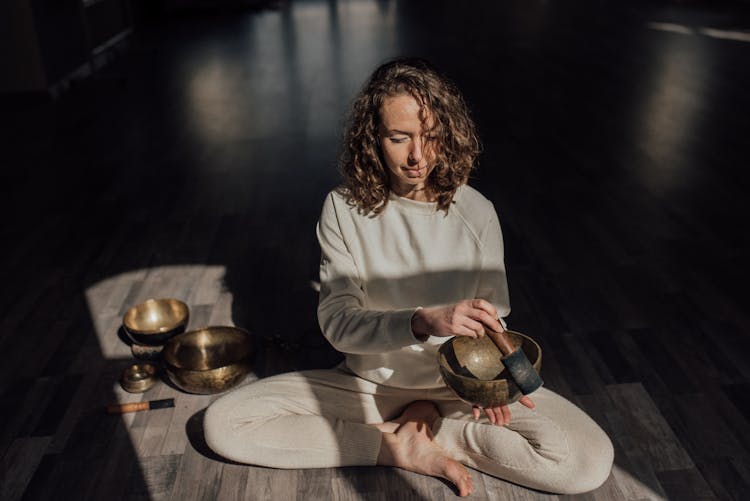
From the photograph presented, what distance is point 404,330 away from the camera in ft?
5.61

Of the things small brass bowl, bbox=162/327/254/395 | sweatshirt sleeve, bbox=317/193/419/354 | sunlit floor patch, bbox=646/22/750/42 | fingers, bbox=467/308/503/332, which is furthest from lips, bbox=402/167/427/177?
sunlit floor patch, bbox=646/22/750/42

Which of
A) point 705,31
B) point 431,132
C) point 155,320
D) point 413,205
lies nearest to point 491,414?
point 413,205

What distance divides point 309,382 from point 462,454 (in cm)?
46

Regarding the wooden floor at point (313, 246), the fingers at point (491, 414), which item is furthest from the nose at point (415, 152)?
the wooden floor at point (313, 246)

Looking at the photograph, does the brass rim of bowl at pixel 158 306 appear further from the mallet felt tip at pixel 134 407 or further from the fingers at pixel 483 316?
the fingers at pixel 483 316

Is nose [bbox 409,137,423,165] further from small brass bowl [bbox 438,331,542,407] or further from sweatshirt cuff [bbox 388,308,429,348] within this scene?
small brass bowl [bbox 438,331,542,407]

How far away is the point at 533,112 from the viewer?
5.44 metres

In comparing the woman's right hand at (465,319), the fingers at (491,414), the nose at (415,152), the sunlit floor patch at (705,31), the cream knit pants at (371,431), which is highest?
the nose at (415,152)

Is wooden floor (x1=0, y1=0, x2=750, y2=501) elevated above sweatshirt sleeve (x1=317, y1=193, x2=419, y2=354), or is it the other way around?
sweatshirt sleeve (x1=317, y1=193, x2=419, y2=354)

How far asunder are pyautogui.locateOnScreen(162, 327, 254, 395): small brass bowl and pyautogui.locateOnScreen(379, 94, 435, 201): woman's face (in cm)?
94

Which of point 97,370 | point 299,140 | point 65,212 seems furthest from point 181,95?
point 97,370

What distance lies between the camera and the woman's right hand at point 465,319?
1.60 m

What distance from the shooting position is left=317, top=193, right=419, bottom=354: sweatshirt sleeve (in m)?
1.73

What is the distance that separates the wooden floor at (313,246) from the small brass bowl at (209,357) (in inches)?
3.1
